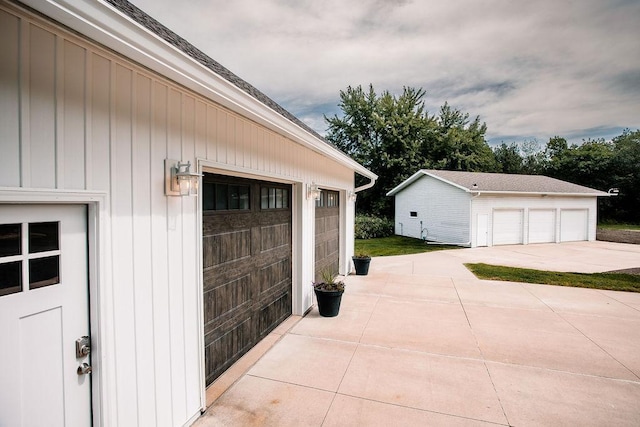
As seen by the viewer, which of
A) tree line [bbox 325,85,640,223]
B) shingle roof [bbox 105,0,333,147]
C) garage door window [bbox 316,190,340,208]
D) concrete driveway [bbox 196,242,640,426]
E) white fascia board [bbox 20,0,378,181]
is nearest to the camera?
white fascia board [bbox 20,0,378,181]

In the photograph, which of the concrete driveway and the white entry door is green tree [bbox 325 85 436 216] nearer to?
the concrete driveway

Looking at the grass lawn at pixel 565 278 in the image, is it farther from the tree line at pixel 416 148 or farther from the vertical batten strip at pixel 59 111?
the tree line at pixel 416 148

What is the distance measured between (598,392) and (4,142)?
537 cm

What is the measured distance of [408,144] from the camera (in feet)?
81.3

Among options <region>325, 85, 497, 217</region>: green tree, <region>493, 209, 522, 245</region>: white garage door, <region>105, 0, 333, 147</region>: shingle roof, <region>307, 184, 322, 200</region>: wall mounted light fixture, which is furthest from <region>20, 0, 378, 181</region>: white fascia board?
<region>325, 85, 497, 217</region>: green tree

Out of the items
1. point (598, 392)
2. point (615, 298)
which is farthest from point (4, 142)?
point (615, 298)

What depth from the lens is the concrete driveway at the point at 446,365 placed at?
296cm

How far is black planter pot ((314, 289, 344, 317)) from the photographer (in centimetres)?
533

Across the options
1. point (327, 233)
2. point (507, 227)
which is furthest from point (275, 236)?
point (507, 227)

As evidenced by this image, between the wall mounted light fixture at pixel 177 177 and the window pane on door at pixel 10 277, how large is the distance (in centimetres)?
106

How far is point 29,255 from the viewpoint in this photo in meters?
1.67

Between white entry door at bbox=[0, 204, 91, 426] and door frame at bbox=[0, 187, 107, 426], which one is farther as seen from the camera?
door frame at bbox=[0, 187, 107, 426]

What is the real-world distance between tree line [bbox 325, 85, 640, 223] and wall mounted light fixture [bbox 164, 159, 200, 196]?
2234 centimetres

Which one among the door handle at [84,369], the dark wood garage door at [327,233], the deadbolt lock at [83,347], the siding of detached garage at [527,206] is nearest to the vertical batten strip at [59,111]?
the deadbolt lock at [83,347]
